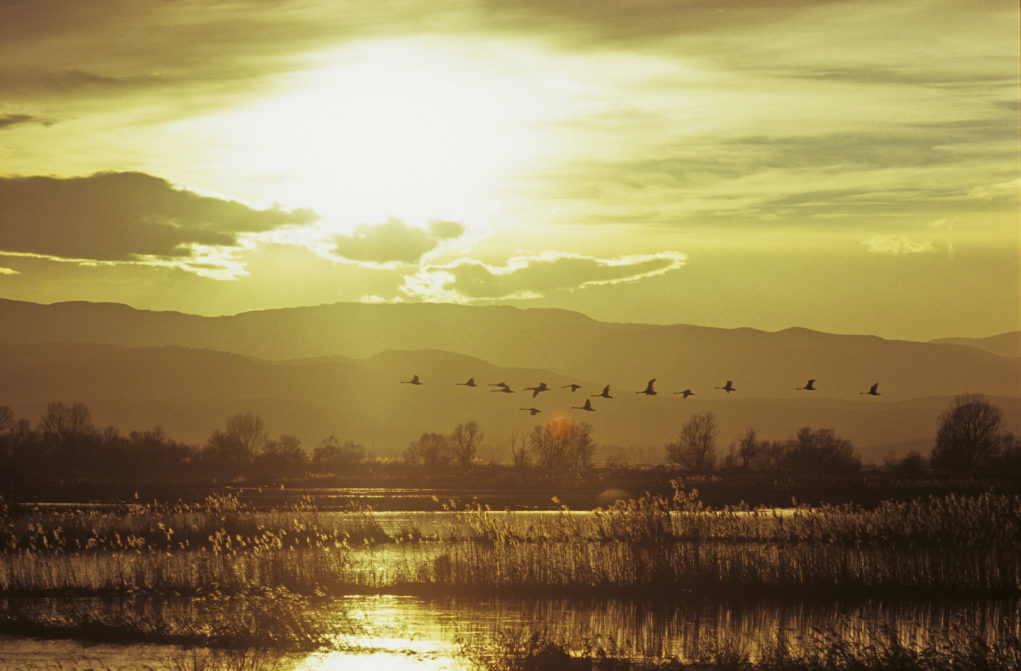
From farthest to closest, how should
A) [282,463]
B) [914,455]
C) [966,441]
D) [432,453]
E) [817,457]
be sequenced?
1. [432,453]
2. [282,463]
3. [914,455]
4. [817,457]
5. [966,441]

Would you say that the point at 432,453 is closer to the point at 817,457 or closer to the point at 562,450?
the point at 562,450

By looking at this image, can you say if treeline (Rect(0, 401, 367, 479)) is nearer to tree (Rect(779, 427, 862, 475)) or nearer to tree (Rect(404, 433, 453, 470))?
tree (Rect(404, 433, 453, 470))

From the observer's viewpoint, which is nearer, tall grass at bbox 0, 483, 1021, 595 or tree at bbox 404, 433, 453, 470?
tall grass at bbox 0, 483, 1021, 595

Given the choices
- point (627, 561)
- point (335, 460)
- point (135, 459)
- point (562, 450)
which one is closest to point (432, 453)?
point (335, 460)

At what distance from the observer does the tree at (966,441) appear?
125 metres

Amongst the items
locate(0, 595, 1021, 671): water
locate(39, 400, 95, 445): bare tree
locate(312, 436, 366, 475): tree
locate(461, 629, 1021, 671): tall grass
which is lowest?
locate(0, 595, 1021, 671): water

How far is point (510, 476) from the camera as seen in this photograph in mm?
123562

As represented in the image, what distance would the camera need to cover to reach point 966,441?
12838 cm

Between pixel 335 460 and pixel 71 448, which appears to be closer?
pixel 71 448

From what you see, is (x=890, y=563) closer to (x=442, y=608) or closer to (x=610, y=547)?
(x=610, y=547)

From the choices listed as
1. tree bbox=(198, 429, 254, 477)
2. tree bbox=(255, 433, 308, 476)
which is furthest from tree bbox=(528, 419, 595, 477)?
tree bbox=(198, 429, 254, 477)

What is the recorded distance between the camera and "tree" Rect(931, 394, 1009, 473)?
125 metres

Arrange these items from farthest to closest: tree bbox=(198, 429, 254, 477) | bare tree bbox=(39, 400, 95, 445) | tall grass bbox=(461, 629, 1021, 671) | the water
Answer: bare tree bbox=(39, 400, 95, 445)
tree bbox=(198, 429, 254, 477)
the water
tall grass bbox=(461, 629, 1021, 671)

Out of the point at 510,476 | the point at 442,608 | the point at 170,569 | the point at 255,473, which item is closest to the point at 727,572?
the point at 442,608
